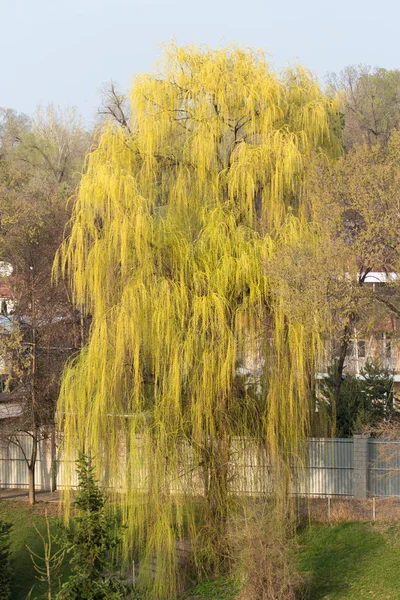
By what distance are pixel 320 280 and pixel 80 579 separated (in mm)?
7079

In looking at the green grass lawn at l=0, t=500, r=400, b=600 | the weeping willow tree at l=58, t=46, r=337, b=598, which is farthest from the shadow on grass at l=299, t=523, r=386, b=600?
the weeping willow tree at l=58, t=46, r=337, b=598

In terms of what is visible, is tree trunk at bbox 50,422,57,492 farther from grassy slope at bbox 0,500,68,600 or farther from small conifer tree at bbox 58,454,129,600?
small conifer tree at bbox 58,454,129,600

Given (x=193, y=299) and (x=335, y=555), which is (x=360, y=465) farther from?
(x=193, y=299)

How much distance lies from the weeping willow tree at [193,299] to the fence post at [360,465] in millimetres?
4612

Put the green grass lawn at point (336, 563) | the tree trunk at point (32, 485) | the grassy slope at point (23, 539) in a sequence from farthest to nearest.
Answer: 1. the tree trunk at point (32, 485)
2. the grassy slope at point (23, 539)
3. the green grass lawn at point (336, 563)

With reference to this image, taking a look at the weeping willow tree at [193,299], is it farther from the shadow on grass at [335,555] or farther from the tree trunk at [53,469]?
the tree trunk at [53,469]

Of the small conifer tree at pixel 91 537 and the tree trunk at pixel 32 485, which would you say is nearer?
the small conifer tree at pixel 91 537

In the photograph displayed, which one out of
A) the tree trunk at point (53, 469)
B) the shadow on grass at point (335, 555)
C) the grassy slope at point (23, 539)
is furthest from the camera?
the tree trunk at point (53, 469)

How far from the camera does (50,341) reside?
82.2ft

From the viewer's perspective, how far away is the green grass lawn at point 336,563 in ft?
53.9

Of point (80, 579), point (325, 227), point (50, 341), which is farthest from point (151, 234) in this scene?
point (50, 341)

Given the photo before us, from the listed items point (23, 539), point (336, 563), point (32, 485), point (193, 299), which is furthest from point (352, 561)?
point (32, 485)

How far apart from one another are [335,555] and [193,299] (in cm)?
672

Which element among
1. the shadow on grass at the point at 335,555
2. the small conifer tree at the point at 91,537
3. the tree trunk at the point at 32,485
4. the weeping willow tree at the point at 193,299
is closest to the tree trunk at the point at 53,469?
the tree trunk at the point at 32,485
